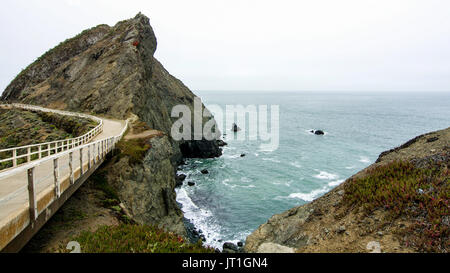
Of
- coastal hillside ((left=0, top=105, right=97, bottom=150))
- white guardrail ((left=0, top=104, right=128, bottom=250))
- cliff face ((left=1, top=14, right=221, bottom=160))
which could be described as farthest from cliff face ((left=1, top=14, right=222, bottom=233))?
coastal hillside ((left=0, top=105, right=97, bottom=150))

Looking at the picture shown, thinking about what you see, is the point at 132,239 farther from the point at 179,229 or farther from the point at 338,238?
the point at 179,229

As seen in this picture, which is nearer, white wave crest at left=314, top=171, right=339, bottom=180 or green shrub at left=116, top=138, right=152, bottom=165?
green shrub at left=116, top=138, right=152, bottom=165

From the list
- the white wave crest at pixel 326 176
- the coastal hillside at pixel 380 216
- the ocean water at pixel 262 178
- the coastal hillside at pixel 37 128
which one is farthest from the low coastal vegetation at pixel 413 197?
the white wave crest at pixel 326 176

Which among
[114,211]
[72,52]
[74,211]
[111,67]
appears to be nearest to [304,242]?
[114,211]

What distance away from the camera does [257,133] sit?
84625 millimetres

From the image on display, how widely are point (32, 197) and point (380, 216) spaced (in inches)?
499

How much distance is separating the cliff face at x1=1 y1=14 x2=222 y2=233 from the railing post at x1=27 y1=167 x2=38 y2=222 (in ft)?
31.4

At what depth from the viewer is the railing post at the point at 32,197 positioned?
653 cm

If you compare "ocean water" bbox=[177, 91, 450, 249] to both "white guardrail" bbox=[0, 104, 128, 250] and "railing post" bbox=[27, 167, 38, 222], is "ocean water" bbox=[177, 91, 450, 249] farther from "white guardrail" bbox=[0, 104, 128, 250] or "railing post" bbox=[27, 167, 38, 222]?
"railing post" bbox=[27, 167, 38, 222]

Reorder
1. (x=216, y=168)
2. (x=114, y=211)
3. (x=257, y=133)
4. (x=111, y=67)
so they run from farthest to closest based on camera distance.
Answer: (x=257, y=133), (x=216, y=168), (x=111, y=67), (x=114, y=211)

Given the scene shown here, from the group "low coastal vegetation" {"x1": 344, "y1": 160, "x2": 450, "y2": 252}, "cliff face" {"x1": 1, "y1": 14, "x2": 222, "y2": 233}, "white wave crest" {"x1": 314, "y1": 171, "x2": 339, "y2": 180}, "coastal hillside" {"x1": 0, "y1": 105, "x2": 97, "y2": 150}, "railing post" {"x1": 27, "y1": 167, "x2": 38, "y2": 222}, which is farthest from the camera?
"white wave crest" {"x1": 314, "y1": 171, "x2": 339, "y2": 180}

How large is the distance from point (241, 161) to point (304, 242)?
42.5m

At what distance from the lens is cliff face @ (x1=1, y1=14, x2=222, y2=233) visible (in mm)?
19484

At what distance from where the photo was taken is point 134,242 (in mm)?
7648
